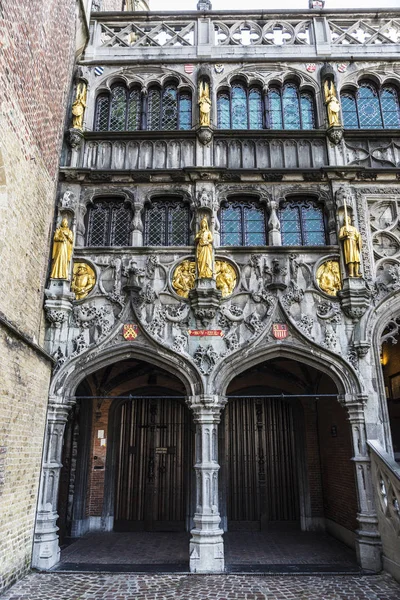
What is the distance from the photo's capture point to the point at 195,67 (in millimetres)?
12156

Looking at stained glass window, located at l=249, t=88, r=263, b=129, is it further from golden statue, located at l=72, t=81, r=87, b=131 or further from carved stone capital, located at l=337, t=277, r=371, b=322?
carved stone capital, located at l=337, t=277, r=371, b=322

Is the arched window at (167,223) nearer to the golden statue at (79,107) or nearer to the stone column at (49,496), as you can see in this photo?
the golden statue at (79,107)

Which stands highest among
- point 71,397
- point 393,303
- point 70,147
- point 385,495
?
point 70,147

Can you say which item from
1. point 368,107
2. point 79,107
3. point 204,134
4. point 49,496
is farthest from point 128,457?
point 368,107

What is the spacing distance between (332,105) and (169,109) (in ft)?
14.1

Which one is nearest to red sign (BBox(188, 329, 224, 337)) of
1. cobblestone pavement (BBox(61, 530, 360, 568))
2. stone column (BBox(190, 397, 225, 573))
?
stone column (BBox(190, 397, 225, 573))

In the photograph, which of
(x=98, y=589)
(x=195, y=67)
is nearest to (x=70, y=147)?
(x=195, y=67)

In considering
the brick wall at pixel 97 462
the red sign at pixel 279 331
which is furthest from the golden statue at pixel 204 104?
the brick wall at pixel 97 462

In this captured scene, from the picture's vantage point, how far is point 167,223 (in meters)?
10.9

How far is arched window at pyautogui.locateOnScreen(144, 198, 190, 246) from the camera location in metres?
10.8

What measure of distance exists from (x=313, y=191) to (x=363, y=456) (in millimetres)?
6231

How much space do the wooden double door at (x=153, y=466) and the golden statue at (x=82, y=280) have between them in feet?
14.4

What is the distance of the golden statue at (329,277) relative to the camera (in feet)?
32.8

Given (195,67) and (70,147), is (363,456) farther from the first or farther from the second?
(195,67)
